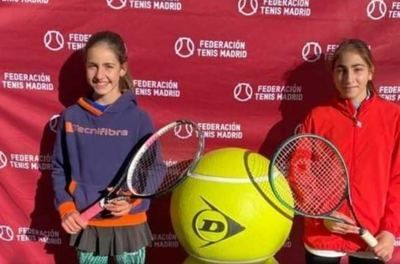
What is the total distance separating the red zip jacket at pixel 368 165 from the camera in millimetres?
3072

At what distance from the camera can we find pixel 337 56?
10.4 ft

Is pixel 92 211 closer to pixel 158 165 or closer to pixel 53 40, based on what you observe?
pixel 158 165

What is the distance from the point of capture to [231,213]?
2871 mm

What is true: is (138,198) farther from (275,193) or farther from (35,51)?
(35,51)

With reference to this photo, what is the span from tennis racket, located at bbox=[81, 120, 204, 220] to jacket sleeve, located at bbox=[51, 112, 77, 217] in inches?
6.1

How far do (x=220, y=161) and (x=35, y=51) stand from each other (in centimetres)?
133

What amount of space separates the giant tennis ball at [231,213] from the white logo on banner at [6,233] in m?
1.28

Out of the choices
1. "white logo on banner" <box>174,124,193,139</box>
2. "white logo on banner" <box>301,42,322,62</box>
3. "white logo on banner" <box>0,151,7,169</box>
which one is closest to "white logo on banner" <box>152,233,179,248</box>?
"white logo on banner" <box>174,124,193,139</box>

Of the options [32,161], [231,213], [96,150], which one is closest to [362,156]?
[231,213]

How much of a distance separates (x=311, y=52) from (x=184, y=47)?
716mm

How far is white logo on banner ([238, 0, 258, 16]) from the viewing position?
361cm

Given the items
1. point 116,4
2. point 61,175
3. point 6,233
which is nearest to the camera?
point 61,175

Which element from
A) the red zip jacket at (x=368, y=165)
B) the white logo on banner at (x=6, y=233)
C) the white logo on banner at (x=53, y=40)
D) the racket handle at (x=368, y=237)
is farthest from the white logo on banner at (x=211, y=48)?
the white logo on banner at (x=6, y=233)

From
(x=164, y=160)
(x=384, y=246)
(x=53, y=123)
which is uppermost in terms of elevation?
(x=53, y=123)
